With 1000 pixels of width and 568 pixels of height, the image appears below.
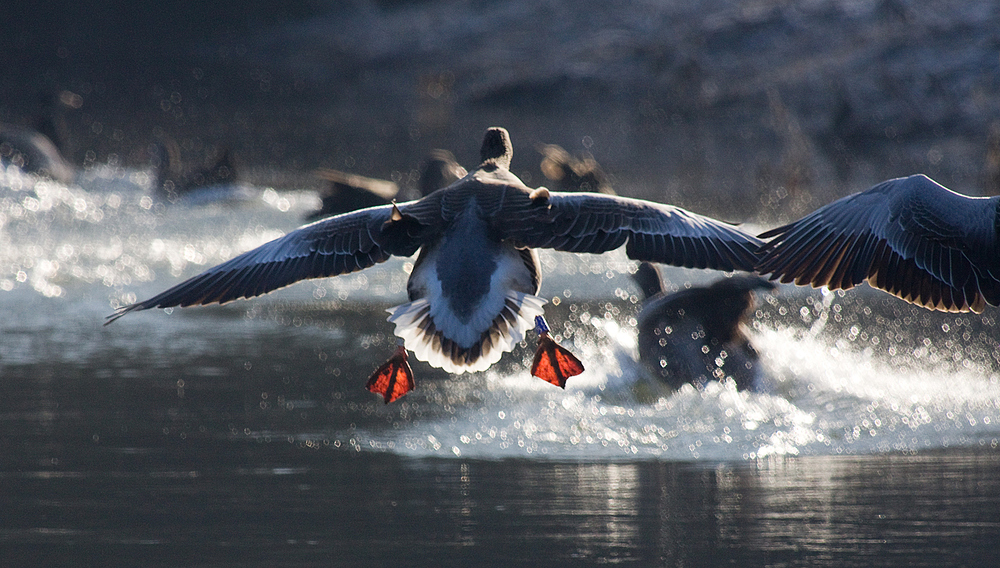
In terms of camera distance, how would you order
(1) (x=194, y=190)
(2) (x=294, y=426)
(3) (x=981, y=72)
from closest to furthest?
(2) (x=294, y=426)
(1) (x=194, y=190)
(3) (x=981, y=72)

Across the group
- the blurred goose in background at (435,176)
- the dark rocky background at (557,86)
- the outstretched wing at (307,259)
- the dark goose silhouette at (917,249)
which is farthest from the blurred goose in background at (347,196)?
the dark goose silhouette at (917,249)

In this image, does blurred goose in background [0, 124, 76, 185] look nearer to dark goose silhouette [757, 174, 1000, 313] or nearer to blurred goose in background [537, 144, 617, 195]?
blurred goose in background [537, 144, 617, 195]

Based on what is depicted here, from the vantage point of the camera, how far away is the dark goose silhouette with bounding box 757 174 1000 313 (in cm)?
549

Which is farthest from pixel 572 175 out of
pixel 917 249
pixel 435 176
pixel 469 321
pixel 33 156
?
pixel 33 156

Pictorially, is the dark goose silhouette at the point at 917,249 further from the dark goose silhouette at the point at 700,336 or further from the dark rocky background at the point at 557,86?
the dark rocky background at the point at 557,86

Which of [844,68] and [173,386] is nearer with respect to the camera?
[173,386]

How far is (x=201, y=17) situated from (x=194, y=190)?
52.5 feet

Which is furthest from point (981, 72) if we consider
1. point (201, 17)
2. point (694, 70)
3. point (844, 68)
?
point (201, 17)

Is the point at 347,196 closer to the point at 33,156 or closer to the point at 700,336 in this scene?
the point at 700,336

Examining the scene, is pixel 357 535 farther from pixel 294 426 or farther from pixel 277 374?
pixel 277 374

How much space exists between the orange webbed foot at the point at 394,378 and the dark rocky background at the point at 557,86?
30.5 feet

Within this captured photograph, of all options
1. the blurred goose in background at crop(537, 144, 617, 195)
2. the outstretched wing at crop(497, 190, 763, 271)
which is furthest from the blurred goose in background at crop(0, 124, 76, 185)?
the outstretched wing at crop(497, 190, 763, 271)

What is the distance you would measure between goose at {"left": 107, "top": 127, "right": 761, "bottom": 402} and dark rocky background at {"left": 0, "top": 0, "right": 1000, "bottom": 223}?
9.33 m

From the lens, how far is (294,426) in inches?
273
